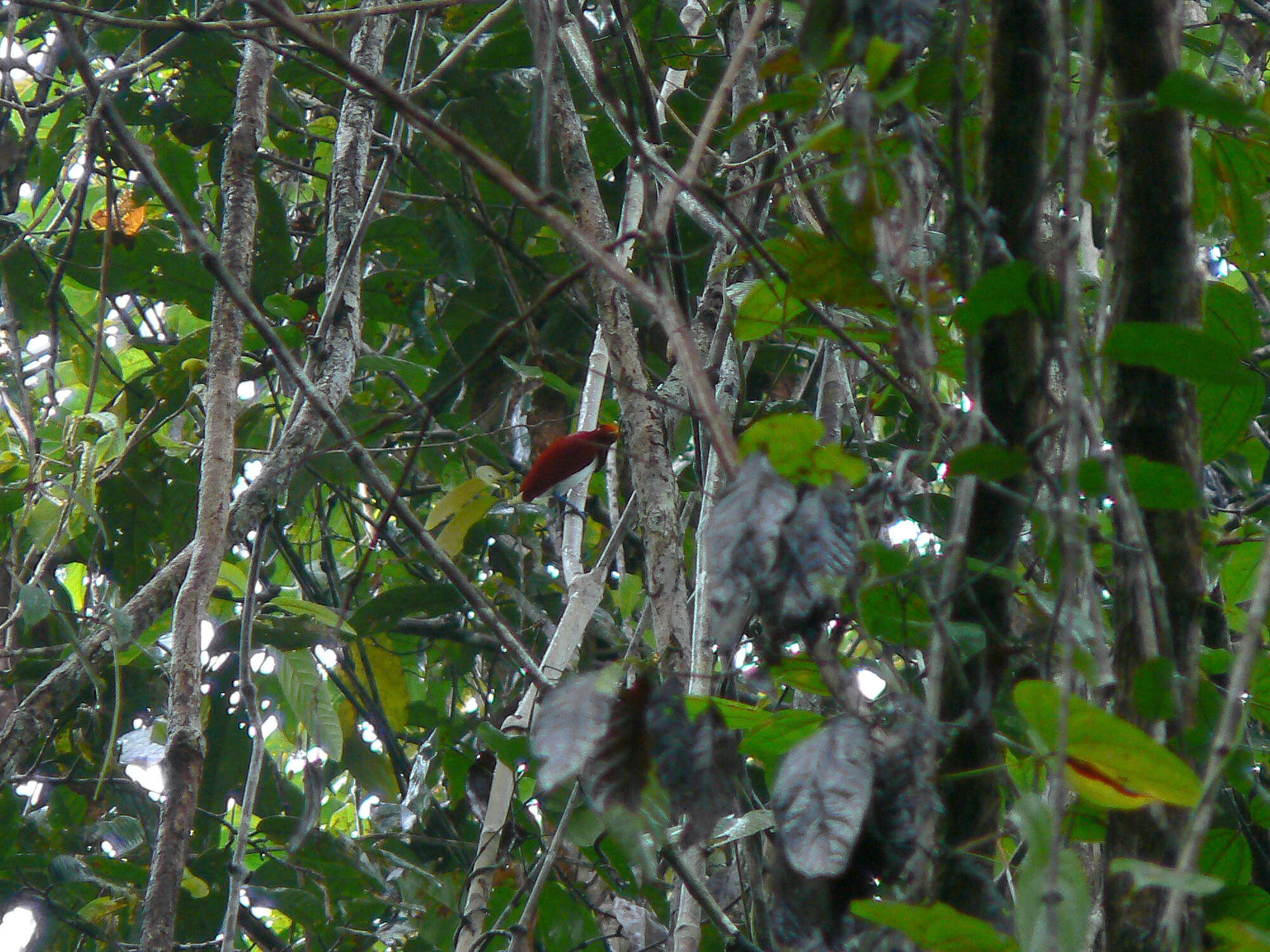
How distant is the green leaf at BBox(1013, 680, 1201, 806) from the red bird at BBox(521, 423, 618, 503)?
5.97 feet

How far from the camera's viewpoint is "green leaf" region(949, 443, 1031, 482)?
30.8 inches

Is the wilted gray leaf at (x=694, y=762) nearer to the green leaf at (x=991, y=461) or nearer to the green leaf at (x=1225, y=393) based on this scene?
the green leaf at (x=991, y=461)

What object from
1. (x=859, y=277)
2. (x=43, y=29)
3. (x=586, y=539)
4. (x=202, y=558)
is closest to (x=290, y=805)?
(x=586, y=539)

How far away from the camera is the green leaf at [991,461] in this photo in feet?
2.57

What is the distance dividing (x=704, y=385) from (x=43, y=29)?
3042 millimetres

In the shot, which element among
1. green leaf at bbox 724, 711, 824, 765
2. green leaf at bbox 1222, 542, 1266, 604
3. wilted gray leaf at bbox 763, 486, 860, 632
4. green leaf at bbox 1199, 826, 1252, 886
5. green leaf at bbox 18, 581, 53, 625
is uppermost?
wilted gray leaf at bbox 763, 486, 860, 632

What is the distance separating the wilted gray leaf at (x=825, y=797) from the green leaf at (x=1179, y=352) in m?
0.31

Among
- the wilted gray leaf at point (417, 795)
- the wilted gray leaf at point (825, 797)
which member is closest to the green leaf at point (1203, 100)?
the wilted gray leaf at point (825, 797)

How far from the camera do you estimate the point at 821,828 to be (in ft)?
2.34

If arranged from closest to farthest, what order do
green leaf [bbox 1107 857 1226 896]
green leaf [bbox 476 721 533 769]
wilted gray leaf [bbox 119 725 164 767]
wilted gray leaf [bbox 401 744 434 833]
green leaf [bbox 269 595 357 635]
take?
green leaf [bbox 1107 857 1226 896], green leaf [bbox 476 721 533 769], wilted gray leaf [bbox 119 725 164 767], green leaf [bbox 269 595 357 635], wilted gray leaf [bbox 401 744 434 833]

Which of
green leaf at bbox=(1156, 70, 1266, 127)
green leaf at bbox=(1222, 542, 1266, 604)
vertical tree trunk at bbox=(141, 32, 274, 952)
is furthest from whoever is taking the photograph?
vertical tree trunk at bbox=(141, 32, 274, 952)

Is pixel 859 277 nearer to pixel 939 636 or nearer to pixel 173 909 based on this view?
pixel 939 636

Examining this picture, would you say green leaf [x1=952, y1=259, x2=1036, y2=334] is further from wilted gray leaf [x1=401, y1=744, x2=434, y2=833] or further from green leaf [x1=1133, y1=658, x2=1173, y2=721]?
Answer: wilted gray leaf [x1=401, y1=744, x2=434, y2=833]

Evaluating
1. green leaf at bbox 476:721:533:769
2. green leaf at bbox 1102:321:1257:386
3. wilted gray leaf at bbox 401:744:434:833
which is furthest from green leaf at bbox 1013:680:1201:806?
wilted gray leaf at bbox 401:744:434:833
